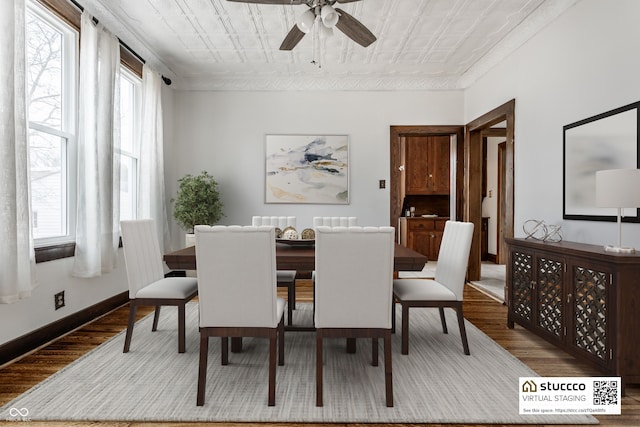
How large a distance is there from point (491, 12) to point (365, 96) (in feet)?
6.95

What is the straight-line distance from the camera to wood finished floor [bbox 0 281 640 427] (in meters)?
1.88

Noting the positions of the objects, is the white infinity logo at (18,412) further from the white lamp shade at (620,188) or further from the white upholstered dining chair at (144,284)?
the white lamp shade at (620,188)

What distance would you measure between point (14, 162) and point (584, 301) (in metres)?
3.72

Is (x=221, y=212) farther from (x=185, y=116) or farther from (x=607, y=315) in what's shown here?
(x=607, y=315)

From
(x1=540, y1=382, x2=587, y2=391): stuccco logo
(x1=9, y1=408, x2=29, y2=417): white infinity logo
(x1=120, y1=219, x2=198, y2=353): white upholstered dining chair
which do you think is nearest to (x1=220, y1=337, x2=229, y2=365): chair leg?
(x1=120, y1=219, x2=198, y2=353): white upholstered dining chair

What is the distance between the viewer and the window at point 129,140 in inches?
167

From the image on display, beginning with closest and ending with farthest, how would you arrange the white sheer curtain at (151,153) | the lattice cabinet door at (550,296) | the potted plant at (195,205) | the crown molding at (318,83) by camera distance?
the lattice cabinet door at (550,296), the white sheer curtain at (151,153), the potted plant at (195,205), the crown molding at (318,83)

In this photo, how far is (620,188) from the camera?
2170 mm

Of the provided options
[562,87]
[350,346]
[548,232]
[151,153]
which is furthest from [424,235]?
[151,153]

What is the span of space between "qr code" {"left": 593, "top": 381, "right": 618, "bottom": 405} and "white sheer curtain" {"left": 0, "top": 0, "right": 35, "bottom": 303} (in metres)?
3.52

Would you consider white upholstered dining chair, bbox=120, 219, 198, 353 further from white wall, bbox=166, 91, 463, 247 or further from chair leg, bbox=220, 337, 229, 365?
white wall, bbox=166, 91, 463, 247

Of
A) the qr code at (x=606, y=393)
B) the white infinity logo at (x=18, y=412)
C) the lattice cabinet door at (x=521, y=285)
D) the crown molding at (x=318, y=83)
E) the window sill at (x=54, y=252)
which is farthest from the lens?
the crown molding at (x=318, y=83)

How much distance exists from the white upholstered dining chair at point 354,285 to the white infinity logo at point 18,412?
1.48m

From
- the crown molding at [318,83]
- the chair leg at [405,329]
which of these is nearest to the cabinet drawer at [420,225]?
the crown molding at [318,83]
